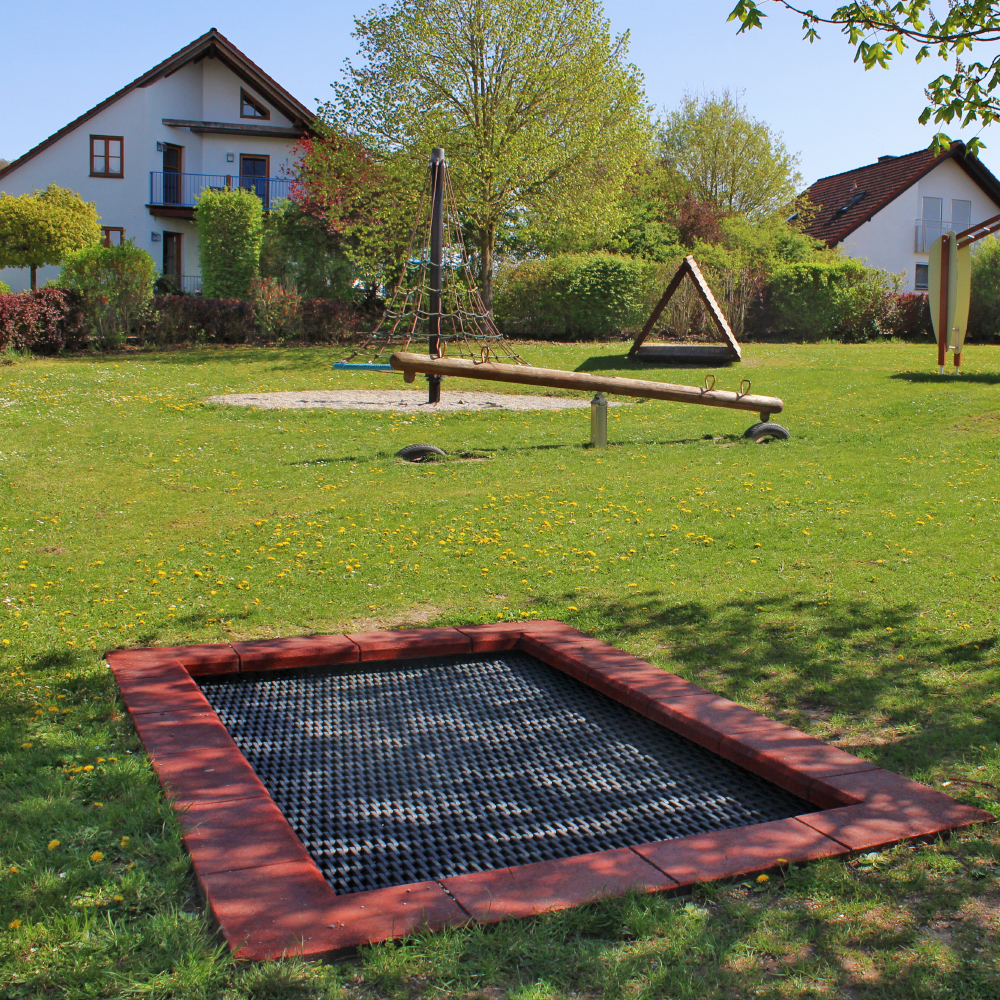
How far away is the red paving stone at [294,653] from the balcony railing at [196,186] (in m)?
32.8

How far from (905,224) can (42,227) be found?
34.0 meters

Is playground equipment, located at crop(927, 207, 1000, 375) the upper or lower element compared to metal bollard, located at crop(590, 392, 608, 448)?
upper

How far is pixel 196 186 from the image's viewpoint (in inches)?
1415

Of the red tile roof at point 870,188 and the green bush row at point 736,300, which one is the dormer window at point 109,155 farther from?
the red tile roof at point 870,188

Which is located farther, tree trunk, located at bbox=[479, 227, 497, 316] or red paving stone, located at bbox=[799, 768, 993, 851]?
tree trunk, located at bbox=[479, 227, 497, 316]

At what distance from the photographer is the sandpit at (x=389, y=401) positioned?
1593cm

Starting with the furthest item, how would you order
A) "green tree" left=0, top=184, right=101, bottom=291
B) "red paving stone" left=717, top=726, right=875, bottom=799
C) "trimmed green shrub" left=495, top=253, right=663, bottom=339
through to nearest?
"green tree" left=0, top=184, right=101, bottom=291 < "trimmed green shrub" left=495, top=253, right=663, bottom=339 < "red paving stone" left=717, top=726, right=875, bottom=799

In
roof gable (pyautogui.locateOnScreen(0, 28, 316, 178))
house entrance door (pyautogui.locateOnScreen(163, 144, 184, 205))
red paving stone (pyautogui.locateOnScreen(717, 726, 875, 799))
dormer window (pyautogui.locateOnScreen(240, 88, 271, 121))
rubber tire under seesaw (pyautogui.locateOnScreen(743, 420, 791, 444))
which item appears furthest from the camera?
dormer window (pyautogui.locateOnScreen(240, 88, 271, 121))

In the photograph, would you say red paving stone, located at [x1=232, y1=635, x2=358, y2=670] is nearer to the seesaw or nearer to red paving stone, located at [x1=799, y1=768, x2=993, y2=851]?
red paving stone, located at [x1=799, y1=768, x2=993, y2=851]

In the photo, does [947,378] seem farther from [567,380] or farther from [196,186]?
[196,186]

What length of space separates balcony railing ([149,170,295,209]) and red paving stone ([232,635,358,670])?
108 ft

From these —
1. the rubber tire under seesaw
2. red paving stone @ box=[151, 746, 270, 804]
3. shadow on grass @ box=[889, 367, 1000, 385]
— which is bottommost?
red paving stone @ box=[151, 746, 270, 804]

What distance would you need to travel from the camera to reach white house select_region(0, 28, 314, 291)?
3494 centimetres

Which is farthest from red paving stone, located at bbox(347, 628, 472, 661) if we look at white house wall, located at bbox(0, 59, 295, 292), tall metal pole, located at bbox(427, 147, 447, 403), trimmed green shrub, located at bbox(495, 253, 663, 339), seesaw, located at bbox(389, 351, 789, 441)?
white house wall, located at bbox(0, 59, 295, 292)
